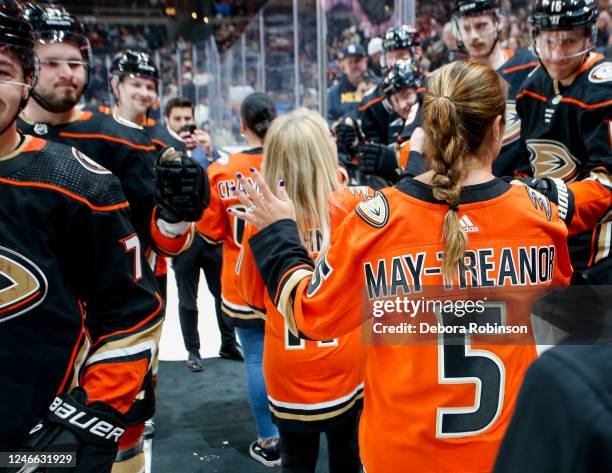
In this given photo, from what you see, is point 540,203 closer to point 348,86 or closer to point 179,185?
point 179,185

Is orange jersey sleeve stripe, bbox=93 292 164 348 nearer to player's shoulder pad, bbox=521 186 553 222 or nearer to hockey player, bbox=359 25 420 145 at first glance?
player's shoulder pad, bbox=521 186 553 222

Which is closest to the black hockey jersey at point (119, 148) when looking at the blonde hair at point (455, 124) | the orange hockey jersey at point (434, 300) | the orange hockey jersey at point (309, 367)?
the orange hockey jersey at point (309, 367)

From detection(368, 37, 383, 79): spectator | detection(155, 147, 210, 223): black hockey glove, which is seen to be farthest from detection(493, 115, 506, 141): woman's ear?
detection(368, 37, 383, 79): spectator

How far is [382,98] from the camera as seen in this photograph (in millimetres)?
4422

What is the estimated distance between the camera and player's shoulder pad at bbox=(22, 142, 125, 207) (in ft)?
4.33

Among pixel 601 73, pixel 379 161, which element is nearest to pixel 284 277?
pixel 601 73

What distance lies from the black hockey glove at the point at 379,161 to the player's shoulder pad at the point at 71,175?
2.18 m

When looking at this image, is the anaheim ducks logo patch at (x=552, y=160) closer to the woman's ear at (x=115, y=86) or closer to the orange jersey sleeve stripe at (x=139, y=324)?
the orange jersey sleeve stripe at (x=139, y=324)

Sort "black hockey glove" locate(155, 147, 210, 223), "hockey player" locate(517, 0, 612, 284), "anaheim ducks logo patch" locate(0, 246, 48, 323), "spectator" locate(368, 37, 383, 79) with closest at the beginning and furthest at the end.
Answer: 1. "anaheim ducks logo patch" locate(0, 246, 48, 323)
2. "black hockey glove" locate(155, 147, 210, 223)
3. "hockey player" locate(517, 0, 612, 284)
4. "spectator" locate(368, 37, 383, 79)

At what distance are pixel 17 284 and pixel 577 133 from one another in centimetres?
214

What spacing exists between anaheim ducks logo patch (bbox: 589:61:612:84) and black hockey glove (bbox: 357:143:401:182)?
1.13 m

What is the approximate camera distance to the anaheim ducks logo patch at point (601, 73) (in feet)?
8.13

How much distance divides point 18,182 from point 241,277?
1057 mm

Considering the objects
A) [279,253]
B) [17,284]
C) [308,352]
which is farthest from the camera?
[308,352]
